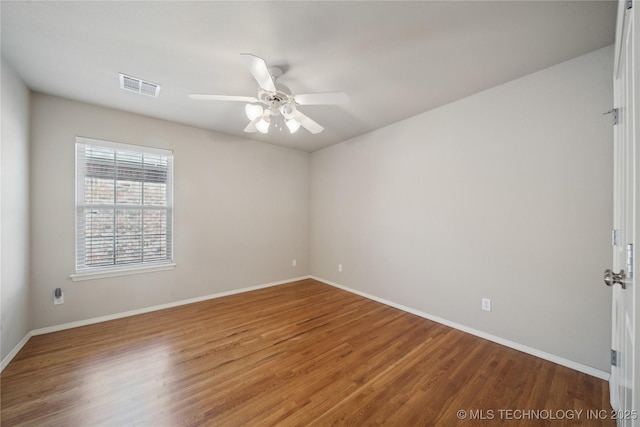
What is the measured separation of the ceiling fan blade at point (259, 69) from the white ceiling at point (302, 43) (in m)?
0.32

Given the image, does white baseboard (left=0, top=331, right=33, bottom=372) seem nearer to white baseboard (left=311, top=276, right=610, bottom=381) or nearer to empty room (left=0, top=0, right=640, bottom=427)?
empty room (left=0, top=0, right=640, bottom=427)

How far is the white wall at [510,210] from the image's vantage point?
6.43 ft

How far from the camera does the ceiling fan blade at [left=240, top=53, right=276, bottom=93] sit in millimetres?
1529

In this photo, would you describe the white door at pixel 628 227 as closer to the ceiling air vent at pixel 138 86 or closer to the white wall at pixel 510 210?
the white wall at pixel 510 210

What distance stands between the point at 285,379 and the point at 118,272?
258 cm

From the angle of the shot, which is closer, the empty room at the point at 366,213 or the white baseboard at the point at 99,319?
the empty room at the point at 366,213

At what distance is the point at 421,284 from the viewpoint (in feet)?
10.2

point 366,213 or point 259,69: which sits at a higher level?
point 259,69

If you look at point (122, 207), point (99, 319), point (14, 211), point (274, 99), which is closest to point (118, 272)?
point (99, 319)

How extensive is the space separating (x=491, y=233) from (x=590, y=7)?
71.2 inches

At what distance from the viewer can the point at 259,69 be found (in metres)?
1.66

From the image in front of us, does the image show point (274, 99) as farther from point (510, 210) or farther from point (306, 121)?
point (510, 210)

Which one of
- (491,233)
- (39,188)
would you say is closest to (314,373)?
(491,233)

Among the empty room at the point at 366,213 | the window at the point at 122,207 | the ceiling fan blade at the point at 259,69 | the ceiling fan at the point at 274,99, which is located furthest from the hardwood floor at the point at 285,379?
the ceiling fan blade at the point at 259,69
